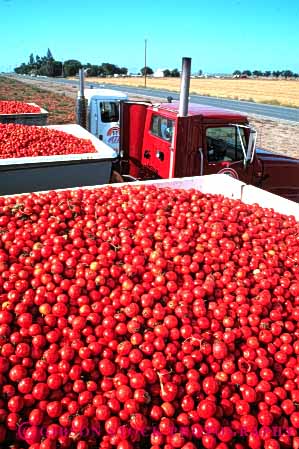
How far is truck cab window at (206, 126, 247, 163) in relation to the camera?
6.36 m

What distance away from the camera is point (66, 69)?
371ft

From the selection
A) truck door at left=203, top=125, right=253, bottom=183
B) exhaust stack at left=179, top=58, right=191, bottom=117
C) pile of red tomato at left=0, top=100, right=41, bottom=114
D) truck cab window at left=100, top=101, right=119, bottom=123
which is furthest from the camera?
truck cab window at left=100, top=101, right=119, bottom=123

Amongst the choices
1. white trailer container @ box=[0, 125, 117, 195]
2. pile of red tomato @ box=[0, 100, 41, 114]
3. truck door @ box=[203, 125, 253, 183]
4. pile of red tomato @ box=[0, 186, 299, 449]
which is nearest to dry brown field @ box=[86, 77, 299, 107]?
pile of red tomato @ box=[0, 100, 41, 114]

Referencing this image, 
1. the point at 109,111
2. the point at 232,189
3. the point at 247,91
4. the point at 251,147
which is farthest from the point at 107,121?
the point at 247,91

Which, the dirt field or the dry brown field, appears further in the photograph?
the dry brown field

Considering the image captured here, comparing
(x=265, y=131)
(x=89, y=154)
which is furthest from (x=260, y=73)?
(x=89, y=154)

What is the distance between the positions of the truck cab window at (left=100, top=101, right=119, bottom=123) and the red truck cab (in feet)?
13.0

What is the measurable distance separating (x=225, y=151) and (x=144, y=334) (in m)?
4.47

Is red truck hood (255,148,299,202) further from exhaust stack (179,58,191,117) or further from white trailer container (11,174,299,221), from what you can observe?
exhaust stack (179,58,191,117)

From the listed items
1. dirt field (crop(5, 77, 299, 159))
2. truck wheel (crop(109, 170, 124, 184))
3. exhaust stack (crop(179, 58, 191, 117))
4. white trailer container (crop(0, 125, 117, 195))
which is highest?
exhaust stack (crop(179, 58, 191, 117))

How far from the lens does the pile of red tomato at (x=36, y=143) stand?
21.8 feet

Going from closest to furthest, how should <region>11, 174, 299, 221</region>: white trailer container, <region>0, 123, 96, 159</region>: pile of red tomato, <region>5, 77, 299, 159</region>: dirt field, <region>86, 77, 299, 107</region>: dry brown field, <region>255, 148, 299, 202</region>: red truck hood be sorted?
<region>11, 174, 299, 221</region>: white trailer container
<region>0, 123, 96, 159</region>: pile of red tomato
<region>255, 148, 299, 202</region>: red truck hood
<region>5, 77, 299, 159</region>: dirt field
<region>86, 77, 299, 107</region>: dry brown field

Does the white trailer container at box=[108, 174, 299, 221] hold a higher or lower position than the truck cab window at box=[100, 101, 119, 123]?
lower

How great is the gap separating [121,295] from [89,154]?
4040mm
